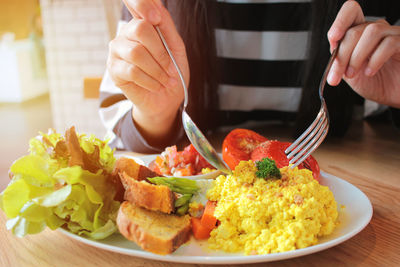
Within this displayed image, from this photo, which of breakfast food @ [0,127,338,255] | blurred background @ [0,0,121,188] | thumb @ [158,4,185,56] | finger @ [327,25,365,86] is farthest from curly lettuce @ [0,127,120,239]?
blurred background @ [0,0,121,188]

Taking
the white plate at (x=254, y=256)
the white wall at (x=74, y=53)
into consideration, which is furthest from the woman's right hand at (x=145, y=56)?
the white wall at (x=74, y=53)

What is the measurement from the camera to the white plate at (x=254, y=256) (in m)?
0.69

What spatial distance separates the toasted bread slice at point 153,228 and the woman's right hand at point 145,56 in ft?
1.71

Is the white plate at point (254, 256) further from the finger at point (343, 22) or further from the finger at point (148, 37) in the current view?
the finger at point (148, 37)

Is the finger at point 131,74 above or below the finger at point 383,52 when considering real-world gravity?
below

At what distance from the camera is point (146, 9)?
1.11m

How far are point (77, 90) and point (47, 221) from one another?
313 cm

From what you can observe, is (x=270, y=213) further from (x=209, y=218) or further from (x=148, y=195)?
(x=148, y=195)

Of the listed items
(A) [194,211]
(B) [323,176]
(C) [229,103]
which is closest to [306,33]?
(C) [229,103]

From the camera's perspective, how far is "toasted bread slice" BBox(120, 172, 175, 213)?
2.65ft

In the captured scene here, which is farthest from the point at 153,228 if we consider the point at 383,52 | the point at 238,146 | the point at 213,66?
the point at 213,66

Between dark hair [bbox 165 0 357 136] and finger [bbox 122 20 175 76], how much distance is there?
0.51 m

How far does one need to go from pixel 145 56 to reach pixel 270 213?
2.13ft

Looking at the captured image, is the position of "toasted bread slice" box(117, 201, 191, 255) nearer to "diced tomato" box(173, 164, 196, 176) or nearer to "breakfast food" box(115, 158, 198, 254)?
"breakfast food" box(115, 158, 198, 254)
